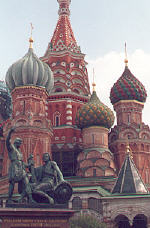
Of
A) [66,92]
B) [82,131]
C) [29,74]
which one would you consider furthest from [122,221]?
[66,92]

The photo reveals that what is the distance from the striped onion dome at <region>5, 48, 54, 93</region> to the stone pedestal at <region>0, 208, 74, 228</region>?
2313 centimetres

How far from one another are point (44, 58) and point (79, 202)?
2164 centimetres

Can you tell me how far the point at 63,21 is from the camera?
48125 millimetres

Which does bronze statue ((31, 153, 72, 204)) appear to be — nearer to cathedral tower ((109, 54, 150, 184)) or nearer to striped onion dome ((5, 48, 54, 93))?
striped onion dome ((5, 48, 54, 93))

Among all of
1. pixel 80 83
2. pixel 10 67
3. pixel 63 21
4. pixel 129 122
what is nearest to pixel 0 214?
pixel 10 67

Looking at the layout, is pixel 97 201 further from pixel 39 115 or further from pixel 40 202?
pixel 40 202

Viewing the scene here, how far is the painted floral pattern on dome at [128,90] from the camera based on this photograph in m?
40.5

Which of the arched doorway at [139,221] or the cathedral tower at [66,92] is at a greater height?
the cathedral tower at [66,92]

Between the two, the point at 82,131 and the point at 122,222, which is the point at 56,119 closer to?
the point at 82,131

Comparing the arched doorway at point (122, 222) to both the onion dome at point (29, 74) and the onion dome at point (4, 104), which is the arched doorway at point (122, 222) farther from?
the onion dome at point (4, 104)

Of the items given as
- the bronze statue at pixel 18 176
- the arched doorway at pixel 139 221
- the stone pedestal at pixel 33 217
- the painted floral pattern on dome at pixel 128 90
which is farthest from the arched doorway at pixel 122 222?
the painted floral pattern on dome at pixel 128 90

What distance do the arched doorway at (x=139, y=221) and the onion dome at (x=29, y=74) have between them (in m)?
16.2

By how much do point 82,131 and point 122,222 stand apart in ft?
39.3

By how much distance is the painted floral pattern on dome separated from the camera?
40.5m
